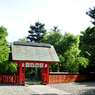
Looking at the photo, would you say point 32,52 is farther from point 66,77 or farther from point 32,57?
point 66,77

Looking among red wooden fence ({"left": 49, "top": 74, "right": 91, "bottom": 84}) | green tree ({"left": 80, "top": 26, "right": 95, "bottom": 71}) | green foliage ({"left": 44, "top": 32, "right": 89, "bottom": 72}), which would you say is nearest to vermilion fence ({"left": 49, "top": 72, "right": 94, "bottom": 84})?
red wooden fence ({"left": 49, "top": 74, "right": 91, "bottom": 84})

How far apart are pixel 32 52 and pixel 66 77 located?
6.25 meters

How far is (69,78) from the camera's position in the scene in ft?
67.2

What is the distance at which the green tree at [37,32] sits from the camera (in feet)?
155

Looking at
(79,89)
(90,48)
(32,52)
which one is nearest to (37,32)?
(90,48)

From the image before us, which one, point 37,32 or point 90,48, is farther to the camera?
point 37,32

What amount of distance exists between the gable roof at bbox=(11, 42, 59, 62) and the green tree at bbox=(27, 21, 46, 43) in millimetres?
27424

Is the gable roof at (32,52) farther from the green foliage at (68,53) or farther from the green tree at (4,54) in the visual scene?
the green foliage at (68,53)

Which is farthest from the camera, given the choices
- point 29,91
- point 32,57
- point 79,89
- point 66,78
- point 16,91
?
point 66,78

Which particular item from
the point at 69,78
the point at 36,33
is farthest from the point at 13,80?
the point at 36,33

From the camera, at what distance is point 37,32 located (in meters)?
48.6

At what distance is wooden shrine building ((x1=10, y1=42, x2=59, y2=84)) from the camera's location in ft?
55.4

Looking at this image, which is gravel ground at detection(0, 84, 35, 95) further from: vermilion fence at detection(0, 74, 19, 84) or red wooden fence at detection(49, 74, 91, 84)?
red wooden fence at detection(49, 74, 91, 84)

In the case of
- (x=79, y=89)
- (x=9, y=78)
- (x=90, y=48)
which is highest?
(x=90, y=48)
